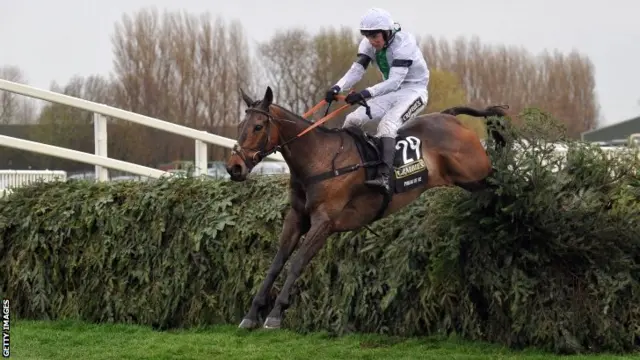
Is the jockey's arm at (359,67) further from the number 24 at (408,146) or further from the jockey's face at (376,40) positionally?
the number 24 at (408,146)

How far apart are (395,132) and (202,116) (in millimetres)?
30048

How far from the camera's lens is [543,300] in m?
8.47

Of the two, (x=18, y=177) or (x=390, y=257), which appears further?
(x=18, y=177)

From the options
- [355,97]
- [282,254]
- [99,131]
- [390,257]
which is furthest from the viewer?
[99,131]

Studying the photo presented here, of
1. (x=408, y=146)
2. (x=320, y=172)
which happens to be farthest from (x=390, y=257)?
(x=320, y=172)

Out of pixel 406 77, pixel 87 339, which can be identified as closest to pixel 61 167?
pixel 87 339

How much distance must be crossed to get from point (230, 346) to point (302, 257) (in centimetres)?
191

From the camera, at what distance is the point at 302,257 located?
292 inches

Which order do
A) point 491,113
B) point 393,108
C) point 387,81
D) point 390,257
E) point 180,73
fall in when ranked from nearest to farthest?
point 387,81 < point 393,108 < point 390,257 < point 491,113 < point 180,73

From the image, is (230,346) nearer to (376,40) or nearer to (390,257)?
Answer: (390,257)

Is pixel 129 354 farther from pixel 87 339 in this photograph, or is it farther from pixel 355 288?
pixel 355 288

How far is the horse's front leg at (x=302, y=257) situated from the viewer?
7.20 m

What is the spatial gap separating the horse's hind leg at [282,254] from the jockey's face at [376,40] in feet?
5.31

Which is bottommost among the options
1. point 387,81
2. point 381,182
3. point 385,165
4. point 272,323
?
point 272,323
